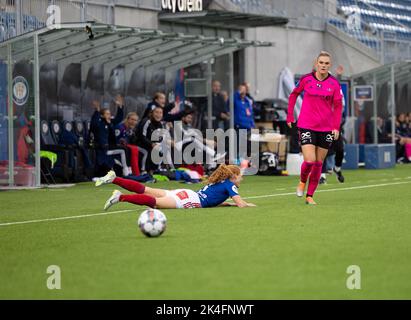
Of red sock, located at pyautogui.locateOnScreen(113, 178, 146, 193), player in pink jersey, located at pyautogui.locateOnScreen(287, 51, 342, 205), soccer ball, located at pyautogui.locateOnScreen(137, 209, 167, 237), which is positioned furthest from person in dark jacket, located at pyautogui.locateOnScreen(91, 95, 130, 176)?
soccer ball, located at pyautogui.locateOnScreen(137, 209, 167, 237)

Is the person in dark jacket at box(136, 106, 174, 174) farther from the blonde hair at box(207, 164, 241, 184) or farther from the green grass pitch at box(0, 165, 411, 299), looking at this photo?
the blonde hair at box(207, 164, 241, 184)

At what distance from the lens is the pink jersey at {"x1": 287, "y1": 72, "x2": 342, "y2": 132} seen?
1627 cm

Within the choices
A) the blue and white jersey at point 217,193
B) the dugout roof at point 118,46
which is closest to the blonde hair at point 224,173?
the blue and white jersey at point 217,193

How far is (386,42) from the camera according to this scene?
129ft

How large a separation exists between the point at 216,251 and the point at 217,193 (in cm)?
507

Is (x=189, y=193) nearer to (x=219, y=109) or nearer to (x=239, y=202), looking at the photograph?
(x=239, y=202)

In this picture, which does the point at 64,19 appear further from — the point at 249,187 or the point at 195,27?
the point at 195,27

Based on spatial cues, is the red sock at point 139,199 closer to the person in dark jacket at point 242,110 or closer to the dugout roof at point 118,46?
the dugout roof at point 118,46

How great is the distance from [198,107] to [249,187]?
715 cm

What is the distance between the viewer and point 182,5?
99.8 feet

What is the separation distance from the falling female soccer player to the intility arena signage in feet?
49.5

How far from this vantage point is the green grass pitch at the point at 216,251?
8070mm

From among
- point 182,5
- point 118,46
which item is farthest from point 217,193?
point 182,5
